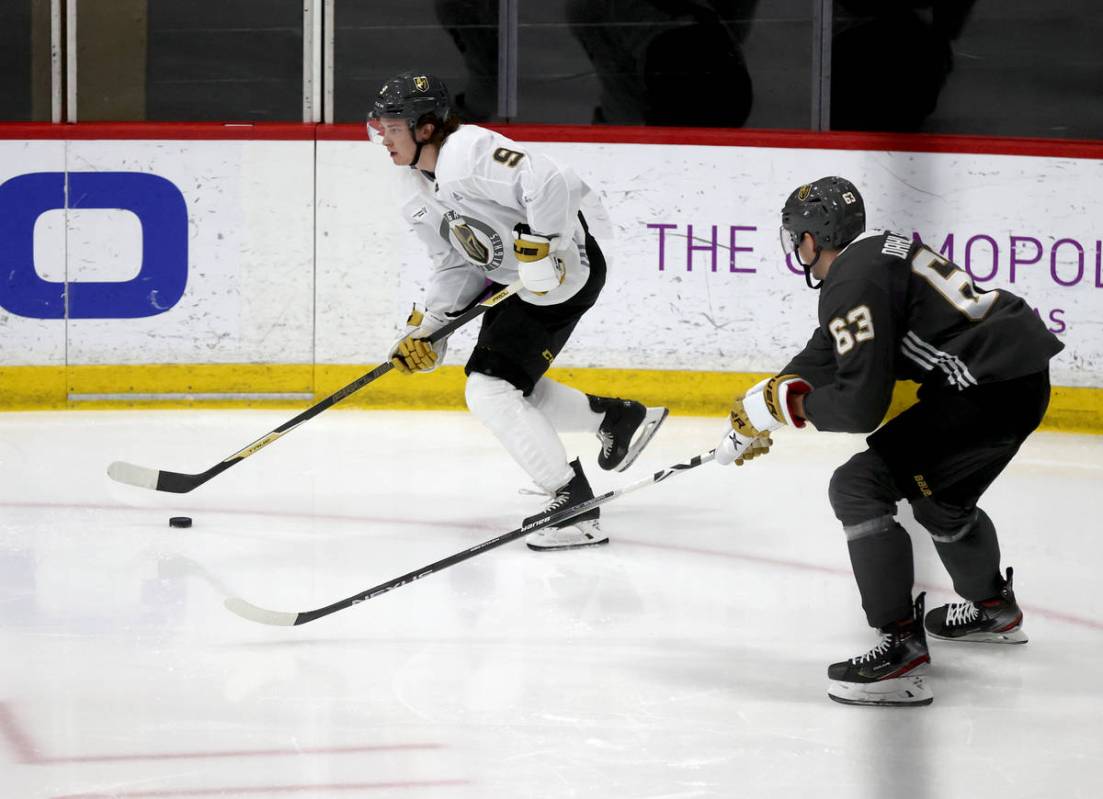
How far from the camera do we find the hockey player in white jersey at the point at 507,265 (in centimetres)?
367

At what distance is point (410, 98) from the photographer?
3.63 meters

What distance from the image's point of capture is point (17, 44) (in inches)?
296

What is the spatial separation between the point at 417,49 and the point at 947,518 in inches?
237

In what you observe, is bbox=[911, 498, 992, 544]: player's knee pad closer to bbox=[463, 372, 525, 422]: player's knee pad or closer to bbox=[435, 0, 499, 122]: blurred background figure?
bbox=[463, 372, 525, 422]: player's knee pad

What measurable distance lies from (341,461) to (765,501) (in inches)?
50.8

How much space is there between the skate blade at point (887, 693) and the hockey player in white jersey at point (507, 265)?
1.06 metres

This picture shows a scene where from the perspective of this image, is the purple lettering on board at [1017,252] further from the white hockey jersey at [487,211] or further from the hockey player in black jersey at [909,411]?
the hockey player in black jersey at [909,411]

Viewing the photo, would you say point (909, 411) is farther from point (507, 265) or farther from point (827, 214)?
point (507, 265)

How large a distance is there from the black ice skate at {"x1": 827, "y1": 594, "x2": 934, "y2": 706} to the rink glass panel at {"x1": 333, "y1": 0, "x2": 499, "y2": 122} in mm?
4945

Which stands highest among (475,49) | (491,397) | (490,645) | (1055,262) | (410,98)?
(475,49)

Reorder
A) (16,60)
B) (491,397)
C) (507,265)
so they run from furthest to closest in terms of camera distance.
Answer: (16,60), (507,265), (491,397)

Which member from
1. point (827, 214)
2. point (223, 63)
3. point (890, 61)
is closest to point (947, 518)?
point (827, 214)

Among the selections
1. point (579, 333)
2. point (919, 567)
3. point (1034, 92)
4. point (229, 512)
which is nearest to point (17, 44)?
point (579, 333)

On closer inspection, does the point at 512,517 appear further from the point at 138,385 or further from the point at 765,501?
the point at 138,385
